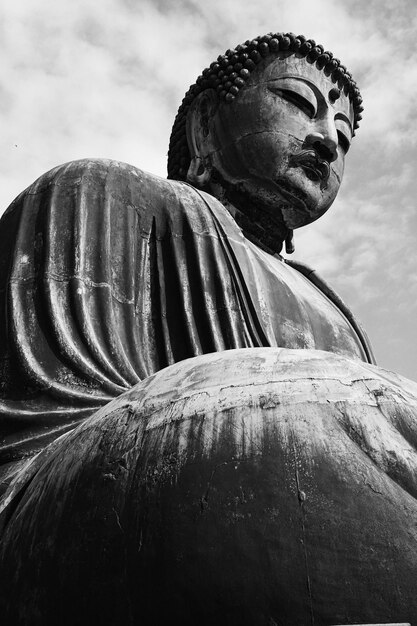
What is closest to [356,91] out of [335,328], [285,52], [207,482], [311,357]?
[285,52]

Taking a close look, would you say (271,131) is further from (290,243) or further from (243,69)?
(290,243)

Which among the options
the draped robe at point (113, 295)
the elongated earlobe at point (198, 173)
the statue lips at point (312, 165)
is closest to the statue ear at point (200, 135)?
the elongated earlobe at point (198, 173)

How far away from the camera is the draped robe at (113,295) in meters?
4.20

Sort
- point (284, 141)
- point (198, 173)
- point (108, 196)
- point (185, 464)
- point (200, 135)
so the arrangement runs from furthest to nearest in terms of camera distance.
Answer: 1. point (200, 135)
2. point (198, 173)
3. point (284, 141)
4. point (108, 196)
5. point (185, 464)

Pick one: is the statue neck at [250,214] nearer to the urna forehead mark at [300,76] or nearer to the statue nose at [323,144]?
the statue nose at [323,144]

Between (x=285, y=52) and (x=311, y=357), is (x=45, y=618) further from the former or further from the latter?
(x=285, y=52)

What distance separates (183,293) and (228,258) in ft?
1.16

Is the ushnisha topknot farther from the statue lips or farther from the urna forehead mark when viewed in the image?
the statue lips

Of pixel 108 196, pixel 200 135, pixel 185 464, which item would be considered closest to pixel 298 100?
pixel 200 135

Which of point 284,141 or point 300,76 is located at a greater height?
point 300,76

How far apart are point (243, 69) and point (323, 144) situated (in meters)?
0.77

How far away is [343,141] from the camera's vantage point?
6.54 m

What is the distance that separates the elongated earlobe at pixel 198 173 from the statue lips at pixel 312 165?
1.85 ft

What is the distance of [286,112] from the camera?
20.2ft
